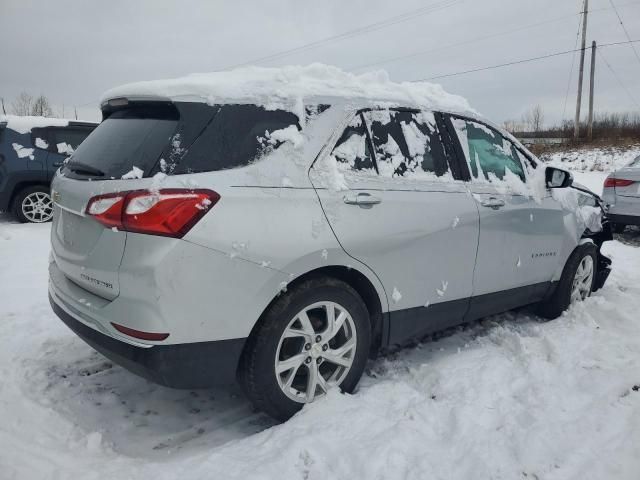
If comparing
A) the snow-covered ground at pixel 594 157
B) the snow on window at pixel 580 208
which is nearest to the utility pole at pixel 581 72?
the snow-covered ground at pixel 594 157

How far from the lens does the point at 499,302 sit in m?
3.55

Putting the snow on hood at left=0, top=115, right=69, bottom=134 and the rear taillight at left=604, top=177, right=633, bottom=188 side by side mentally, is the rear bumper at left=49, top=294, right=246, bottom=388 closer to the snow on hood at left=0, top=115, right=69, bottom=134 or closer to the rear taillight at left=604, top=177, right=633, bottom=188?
the snow on hood at left=0, top=115, right=69, bottom=134

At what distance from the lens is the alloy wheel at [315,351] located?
2469mm

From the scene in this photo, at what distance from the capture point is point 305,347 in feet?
8.21

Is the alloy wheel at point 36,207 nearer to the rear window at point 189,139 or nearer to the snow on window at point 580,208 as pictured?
the rear window at point 189,139

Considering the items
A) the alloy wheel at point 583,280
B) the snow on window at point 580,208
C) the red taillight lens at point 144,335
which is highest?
the red taillight lens at point 144,335

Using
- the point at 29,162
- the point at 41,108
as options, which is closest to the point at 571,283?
the point at 29,162

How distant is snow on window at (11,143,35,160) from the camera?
7.86 metres

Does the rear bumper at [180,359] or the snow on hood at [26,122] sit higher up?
the snow on hood at [26,122]

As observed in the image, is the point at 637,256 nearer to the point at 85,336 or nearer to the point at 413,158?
the point at 413,158

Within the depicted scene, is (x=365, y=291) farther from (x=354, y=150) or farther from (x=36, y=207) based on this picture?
(x=36, y=207)

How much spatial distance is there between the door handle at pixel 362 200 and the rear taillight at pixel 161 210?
2.44ft

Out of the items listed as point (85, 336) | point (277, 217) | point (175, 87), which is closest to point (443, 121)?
point (277, 217)

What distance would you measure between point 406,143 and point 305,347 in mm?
1399
